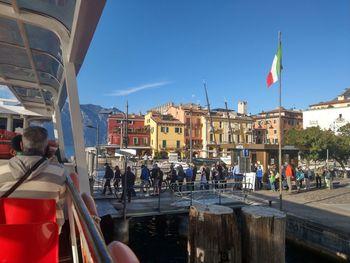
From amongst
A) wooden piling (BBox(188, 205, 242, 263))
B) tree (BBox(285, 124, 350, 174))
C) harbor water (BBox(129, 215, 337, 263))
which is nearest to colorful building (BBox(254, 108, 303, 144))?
tree (BBox(285, 124, 350, 174))

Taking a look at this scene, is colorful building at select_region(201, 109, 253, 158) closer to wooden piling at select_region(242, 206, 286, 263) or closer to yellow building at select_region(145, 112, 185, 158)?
yellow building at select_region(145, 112, 185, 158)

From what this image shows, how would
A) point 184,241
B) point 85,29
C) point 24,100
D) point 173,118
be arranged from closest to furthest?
point 85,29 < point 24,100 < point 184,241 < point 173,118

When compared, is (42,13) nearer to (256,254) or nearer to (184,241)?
(256,254)

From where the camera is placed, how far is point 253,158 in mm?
26391

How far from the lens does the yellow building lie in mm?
87938

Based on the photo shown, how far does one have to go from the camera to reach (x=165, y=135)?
88.6 m

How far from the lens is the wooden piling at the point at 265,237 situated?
8.30 meters

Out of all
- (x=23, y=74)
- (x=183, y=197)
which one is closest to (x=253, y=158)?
(x=183, y=197)

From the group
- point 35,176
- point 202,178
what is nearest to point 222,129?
point 202,178

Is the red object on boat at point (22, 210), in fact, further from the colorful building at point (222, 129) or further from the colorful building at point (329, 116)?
the colorful building at point (329, 116)

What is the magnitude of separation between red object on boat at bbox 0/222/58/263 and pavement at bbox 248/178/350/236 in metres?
11.4

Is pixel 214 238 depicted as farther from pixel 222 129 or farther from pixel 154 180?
pixel 222 129

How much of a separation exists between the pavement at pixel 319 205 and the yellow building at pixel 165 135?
216 ft

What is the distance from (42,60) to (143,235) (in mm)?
10739
